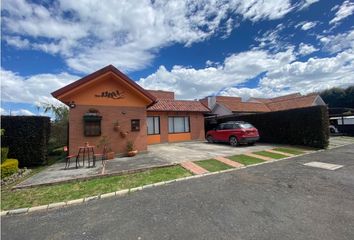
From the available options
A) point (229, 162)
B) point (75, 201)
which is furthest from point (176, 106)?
point (75, 201)

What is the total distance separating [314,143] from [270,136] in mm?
3434

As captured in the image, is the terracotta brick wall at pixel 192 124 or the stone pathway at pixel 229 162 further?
the terracotta brick wall at pixel 192 124

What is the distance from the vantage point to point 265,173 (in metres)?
7.66

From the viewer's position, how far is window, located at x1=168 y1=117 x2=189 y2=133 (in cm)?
1980

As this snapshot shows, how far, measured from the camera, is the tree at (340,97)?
43.3 metres

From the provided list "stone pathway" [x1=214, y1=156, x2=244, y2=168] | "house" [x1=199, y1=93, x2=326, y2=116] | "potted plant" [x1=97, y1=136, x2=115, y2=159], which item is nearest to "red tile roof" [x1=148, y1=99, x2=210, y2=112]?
"house" [x1=199, y1=93, x2=326, y2=116]

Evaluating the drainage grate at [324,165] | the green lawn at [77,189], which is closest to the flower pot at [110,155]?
the green lawn at [77,189]

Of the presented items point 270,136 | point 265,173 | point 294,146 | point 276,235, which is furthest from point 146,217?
point 270,136

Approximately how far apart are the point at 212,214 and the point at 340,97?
54.9 meters

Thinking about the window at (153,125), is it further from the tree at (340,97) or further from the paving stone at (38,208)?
the tree at (340,97)

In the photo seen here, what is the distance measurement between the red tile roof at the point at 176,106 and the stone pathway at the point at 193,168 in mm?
10079

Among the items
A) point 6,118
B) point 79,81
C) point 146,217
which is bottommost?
point 146,217

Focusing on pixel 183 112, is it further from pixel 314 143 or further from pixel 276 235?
pixel 276 235

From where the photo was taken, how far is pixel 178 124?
20266 mm
